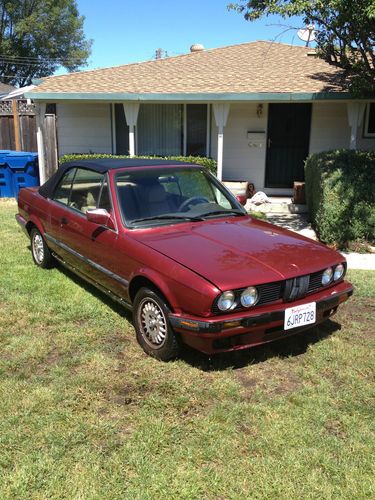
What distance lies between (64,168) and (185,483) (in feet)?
13.5

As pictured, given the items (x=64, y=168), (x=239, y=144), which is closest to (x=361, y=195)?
(x=64, y=168)

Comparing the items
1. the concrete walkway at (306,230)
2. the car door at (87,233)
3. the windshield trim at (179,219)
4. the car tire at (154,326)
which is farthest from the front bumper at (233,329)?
the concrete walkway at (306,230)

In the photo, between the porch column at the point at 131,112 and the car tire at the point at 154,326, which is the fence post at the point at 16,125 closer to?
the porch column at the point at 131,112

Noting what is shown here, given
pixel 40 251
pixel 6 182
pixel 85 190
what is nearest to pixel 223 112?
pixel 6 182

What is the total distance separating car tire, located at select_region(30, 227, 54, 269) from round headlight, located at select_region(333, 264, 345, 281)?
3624 millimetres

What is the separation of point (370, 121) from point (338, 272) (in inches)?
364

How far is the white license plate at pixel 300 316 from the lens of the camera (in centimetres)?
356

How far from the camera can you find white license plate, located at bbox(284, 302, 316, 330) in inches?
140

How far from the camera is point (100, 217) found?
14.2ft

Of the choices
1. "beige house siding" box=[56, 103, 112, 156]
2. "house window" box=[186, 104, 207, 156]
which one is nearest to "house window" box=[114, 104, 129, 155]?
"beige house siding" box=[56, 103, 112, 156]

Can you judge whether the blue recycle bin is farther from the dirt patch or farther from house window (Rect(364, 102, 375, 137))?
the dirt patch

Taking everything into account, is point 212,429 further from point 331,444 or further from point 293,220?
point 293,220

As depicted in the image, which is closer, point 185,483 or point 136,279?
point 185,483

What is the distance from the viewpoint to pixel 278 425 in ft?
9.95
